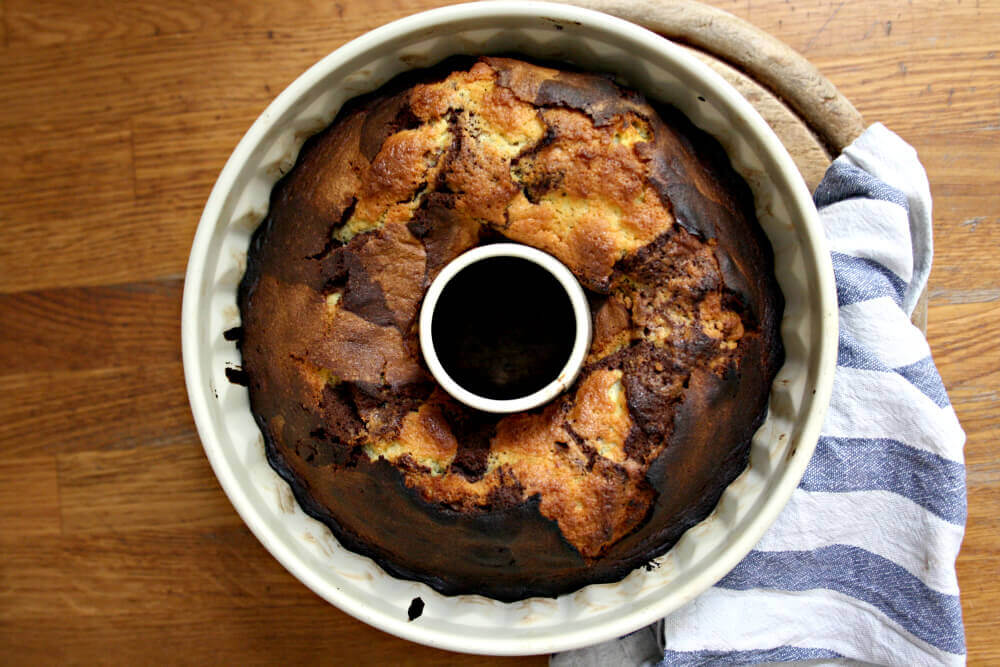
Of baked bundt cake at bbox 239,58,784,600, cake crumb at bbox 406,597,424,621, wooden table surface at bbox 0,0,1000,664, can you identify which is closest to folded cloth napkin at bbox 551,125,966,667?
wooden table surface at bbox 0,0,1000,664

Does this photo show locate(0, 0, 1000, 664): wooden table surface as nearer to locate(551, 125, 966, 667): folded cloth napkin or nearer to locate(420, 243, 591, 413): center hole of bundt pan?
locate(551, 125, 966, 667): folded cloth napkin

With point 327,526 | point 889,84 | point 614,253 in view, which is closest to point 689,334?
point 614,253

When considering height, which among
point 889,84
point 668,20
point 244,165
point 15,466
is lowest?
point 15,466

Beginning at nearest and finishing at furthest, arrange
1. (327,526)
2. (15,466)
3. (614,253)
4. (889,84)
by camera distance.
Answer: (614,253) < (327,526) < (889,84) < (15,466)

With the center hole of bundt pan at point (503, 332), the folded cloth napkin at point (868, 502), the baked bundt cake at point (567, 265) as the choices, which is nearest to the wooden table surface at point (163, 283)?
the folded cloth napkin at point (868, 502)

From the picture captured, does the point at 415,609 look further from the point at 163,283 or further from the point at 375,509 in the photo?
the point at 163,283

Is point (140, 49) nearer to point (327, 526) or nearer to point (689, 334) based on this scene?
point (327, 526)
